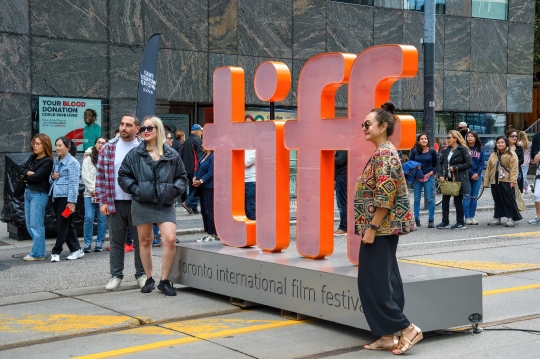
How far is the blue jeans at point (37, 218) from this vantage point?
1130 centimetres

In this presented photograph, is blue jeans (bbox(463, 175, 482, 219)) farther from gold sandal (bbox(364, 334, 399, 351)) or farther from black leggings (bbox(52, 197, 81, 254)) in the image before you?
gold sandal (bbox(364, 334, 399, 351))

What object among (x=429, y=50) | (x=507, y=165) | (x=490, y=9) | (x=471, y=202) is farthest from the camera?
(x=490, y=9)

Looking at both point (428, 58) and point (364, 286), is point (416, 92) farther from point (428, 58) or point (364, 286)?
point (364, 286)

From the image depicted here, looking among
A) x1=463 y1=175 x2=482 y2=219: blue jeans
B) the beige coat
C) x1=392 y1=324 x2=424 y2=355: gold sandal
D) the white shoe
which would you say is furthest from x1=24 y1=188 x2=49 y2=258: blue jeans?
the beige coat

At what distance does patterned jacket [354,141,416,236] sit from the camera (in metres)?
6.03

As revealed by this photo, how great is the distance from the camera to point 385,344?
6.17m

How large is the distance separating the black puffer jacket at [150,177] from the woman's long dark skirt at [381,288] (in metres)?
2.65

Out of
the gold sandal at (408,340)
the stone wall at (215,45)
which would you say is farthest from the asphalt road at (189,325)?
the stone wall at (215,45)

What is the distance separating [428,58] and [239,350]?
540 inches

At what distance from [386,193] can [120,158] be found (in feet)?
12.2

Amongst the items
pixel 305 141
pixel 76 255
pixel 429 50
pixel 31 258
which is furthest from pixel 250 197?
pixel 429 50

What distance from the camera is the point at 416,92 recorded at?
25.0 meters

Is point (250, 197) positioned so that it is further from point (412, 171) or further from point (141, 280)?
point (412, 171)

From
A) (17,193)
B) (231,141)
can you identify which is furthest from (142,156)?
(17,193)
